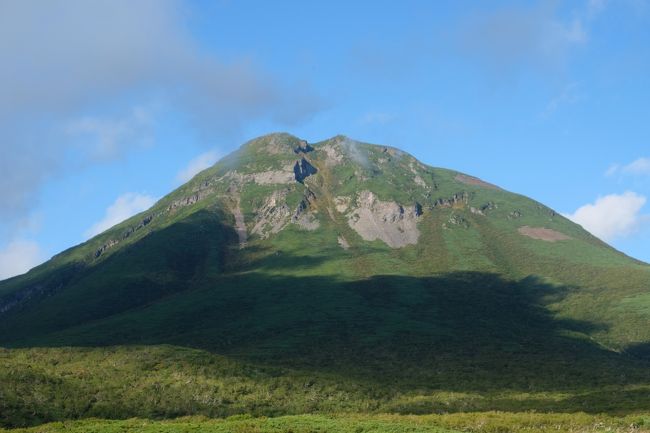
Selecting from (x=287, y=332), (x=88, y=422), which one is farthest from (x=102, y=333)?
(x=88, y=422)

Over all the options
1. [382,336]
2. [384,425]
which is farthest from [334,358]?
[384,425]

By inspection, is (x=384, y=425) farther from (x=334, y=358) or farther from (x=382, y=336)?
(x=382, y=336)

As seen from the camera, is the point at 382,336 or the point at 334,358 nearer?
the point at 334,358

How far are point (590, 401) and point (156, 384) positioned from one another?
52.2 meters

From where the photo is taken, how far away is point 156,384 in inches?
2776

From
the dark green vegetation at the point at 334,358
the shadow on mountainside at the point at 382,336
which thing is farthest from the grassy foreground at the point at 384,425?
the shadow on mountainside at the point at 382,336

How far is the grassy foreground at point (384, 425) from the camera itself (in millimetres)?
43531

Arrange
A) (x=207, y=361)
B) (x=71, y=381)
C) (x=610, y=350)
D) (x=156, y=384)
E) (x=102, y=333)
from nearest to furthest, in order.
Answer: (x=71, y=381), (x=156, y=384), (x=207, y=361), (x=610, y=350), (x=102, y=333)

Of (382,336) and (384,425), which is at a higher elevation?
(384,425)

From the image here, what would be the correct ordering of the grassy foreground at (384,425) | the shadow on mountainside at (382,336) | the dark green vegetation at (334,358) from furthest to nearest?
the shadow on mountainside at (382,336)
the dark green vegetation at (334,358)
the grassy foreground at (384,425)

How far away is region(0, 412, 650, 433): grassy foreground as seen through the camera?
43531 millimetres

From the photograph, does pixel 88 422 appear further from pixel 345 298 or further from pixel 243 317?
pixel 345 298

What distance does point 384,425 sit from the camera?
44.6m

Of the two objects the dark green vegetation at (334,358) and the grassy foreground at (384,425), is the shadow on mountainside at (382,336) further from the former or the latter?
the grassy foreground at (384,425)
